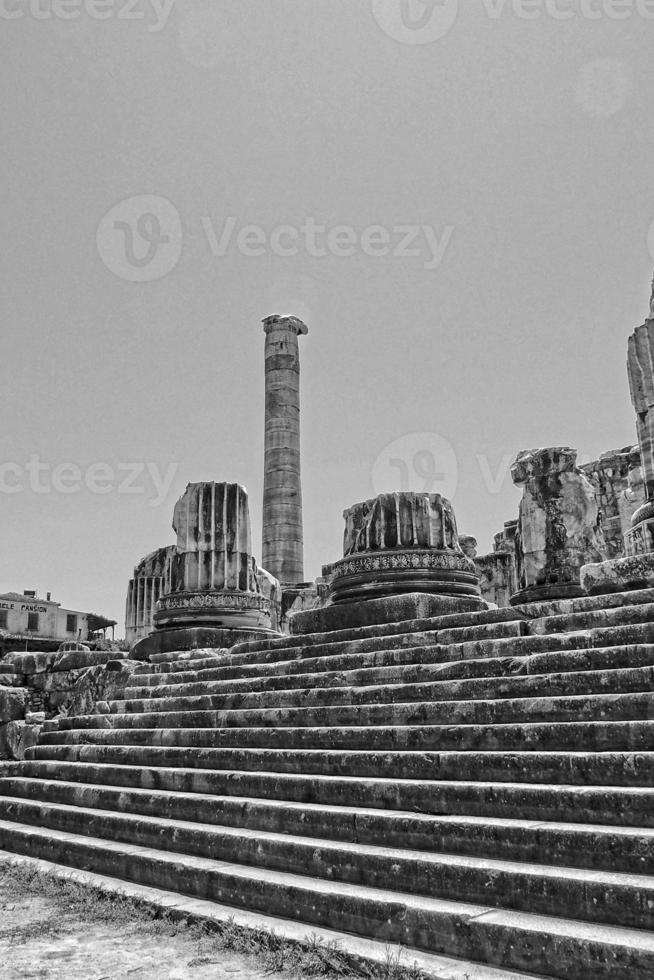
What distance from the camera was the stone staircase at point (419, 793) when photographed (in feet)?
9.89

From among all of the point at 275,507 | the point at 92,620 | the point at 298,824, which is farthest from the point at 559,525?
the point at 92,620

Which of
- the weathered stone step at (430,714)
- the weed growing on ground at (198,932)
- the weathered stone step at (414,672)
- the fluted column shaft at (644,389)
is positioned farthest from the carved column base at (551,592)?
the weed growing on ground at (198,932)

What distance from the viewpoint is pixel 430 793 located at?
3951 mm

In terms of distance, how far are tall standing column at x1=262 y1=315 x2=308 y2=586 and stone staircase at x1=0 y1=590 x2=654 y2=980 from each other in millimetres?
18402

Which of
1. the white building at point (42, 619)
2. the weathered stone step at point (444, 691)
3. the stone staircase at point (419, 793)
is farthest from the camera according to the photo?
the white building at point (42, 619)

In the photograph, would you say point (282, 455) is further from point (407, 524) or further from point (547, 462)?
point (547, 462)

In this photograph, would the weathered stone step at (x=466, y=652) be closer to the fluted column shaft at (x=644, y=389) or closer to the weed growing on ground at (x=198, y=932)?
the weed growing on ground at (x=198, y=932)

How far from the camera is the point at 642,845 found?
9.77 feet

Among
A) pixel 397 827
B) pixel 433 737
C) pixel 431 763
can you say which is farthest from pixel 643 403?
pixel 397 827

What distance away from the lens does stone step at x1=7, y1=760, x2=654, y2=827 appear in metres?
3.26

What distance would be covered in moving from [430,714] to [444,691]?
0.24m

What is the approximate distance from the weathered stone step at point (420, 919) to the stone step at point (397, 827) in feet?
0.95

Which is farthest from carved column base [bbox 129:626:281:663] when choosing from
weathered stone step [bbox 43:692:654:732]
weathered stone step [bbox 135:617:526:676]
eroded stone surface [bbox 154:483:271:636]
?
weathered stone step [bbox 43:692:654:732]

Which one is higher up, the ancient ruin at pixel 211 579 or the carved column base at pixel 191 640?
the ancient ruin at pixel 211 579
